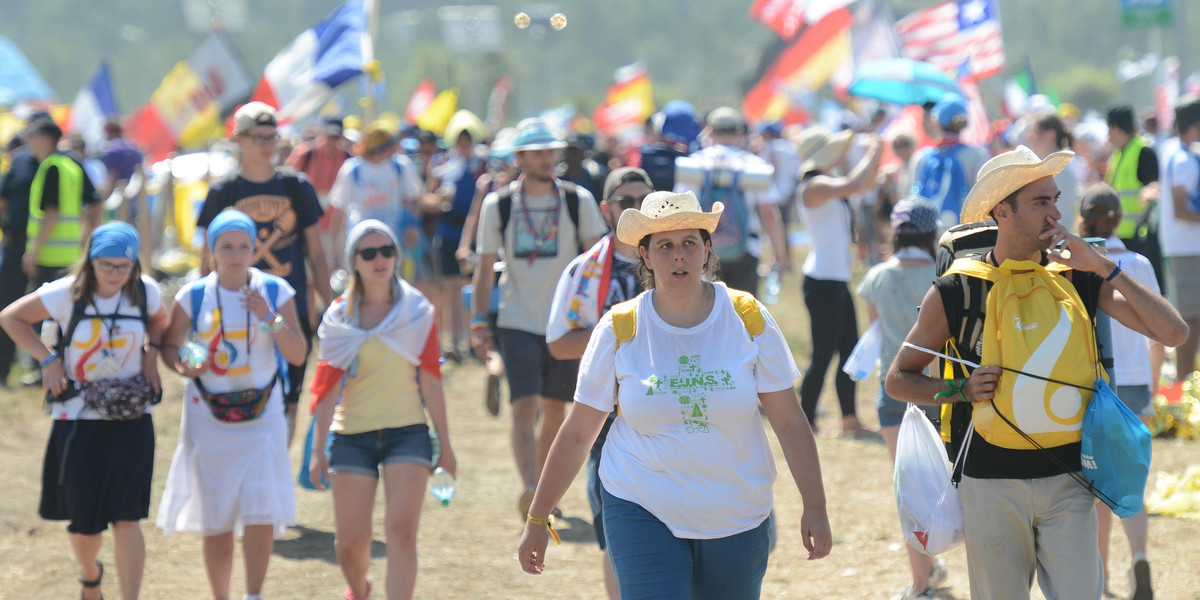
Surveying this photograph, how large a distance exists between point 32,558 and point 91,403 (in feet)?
6.60

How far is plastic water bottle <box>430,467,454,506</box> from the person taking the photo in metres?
5.55

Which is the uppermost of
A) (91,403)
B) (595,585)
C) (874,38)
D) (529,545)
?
(874,38)

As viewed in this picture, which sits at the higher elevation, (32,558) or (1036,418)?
(1036,418)

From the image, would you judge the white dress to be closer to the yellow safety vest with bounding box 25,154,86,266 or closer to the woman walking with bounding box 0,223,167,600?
the woman walking with bounding box 0,223,167,600

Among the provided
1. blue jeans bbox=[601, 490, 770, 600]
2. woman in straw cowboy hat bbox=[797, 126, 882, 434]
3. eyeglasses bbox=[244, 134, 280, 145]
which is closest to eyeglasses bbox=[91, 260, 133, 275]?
eyeglasses bbox=[244, 134, 280, 145]

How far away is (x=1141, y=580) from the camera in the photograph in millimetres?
5562

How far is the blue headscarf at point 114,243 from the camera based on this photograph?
18.4 feet

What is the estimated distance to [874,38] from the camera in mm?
15461

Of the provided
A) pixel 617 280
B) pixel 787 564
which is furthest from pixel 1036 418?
pixel 787 564

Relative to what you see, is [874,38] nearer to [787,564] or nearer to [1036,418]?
[787,564]

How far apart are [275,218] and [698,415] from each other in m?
4.04

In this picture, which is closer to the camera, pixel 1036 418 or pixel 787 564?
pixel 1036 418

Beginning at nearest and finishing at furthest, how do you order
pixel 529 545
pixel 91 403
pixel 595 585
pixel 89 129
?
pixel 529 545
pixel 91 403
pixel 595 585
pixel 89 129

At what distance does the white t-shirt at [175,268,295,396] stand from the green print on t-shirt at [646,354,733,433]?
246cm
